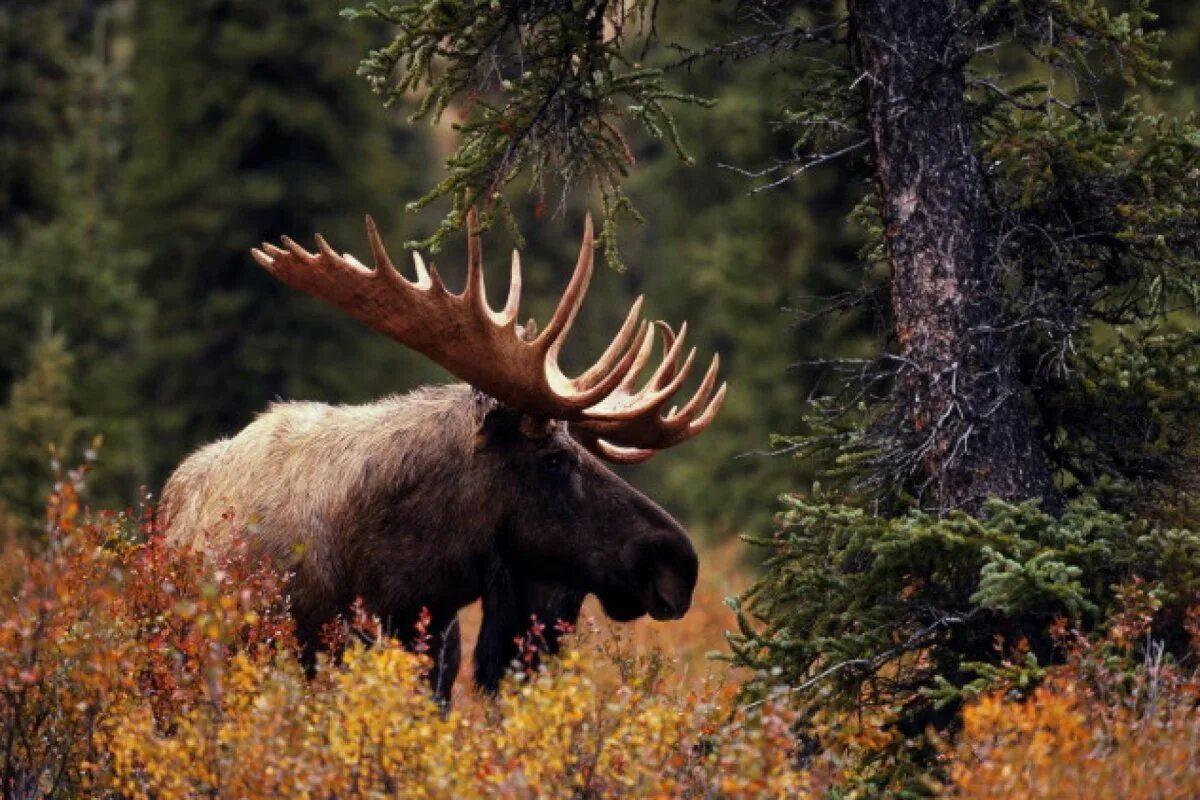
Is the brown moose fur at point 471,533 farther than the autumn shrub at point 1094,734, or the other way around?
the brown moose fur at point 471,533

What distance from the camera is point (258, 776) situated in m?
5.53

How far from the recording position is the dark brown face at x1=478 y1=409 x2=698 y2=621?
313 inches

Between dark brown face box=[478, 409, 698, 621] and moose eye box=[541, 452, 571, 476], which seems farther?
moose eye box=[541, 452, 571, 476]

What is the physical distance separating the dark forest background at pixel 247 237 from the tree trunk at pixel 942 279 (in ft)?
35.0

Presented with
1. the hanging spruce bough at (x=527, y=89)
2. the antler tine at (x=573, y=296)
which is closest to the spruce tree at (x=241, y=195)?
the hanging spruce bough at (x=527, y=89)

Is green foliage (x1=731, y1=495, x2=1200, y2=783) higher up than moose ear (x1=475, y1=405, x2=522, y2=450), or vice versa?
green foliage (x1=731, y1=495, x2=1200, y2=783)

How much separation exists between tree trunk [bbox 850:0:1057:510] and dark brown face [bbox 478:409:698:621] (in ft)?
4.16

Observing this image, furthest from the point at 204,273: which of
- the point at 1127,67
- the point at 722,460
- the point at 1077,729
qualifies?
the point at 1077,729

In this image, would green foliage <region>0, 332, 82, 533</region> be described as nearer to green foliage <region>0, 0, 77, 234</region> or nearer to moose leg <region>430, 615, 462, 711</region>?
green foliage <region>0, 0, 77, 234</region>

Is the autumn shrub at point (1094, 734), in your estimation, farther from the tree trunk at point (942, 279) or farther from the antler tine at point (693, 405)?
the antler tine at point (693, 405)

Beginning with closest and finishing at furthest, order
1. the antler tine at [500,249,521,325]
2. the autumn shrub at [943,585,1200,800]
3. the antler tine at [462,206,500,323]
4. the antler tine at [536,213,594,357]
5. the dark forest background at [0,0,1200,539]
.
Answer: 1. the autumn shrub at [943,585,1200,800]
2. the antler tine at [536,213,594,357]
3. the antler tine at [462,206,500,323]
4. the antler tine at [500,249,521,325]
5. the dark forest background at [0,0,1200,539]

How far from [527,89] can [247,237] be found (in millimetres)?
18652

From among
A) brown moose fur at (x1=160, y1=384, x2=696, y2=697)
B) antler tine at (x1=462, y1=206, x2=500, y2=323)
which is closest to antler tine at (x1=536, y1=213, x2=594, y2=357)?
antler tine at (x1=462, y1=206, x2=500, y2=323)

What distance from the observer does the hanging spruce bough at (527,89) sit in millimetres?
7520
